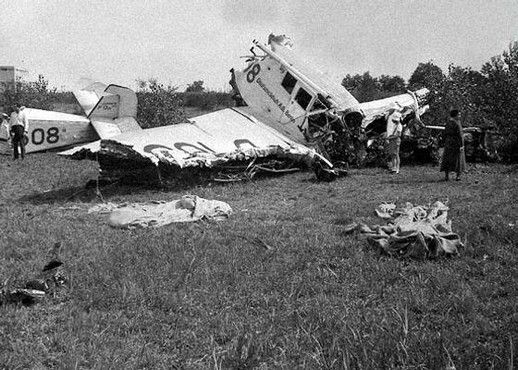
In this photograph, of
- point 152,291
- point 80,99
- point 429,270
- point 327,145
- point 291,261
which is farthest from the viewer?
point 80,99

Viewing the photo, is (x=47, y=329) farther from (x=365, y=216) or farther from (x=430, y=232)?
(x=365, y=216)

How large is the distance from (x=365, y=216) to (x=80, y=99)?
49.3 feet

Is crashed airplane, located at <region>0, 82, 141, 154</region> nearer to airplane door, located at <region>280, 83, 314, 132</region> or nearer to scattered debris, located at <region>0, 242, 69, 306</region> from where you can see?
airplane door, located at <region>280, 83, 314, 132</region>

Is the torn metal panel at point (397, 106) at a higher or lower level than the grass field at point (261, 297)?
higher

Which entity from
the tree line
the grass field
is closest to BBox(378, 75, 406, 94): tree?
the tree line

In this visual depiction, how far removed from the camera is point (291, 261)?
577cm

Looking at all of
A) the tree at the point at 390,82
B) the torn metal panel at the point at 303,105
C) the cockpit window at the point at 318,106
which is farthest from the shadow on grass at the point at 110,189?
the tree at the point at 390,82

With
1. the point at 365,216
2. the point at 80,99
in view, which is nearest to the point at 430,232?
the point at 365,216

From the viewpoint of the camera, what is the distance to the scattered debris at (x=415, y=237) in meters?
5.78

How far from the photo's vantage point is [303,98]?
14477 millimetres

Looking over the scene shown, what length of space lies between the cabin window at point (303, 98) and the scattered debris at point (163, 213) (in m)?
6.35

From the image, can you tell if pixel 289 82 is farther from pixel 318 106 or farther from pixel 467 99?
pixel 467 99

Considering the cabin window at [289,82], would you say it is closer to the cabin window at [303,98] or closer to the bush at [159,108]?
the cabin window at [303,98]

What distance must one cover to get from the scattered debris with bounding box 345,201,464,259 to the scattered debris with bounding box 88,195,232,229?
2.42 metres
